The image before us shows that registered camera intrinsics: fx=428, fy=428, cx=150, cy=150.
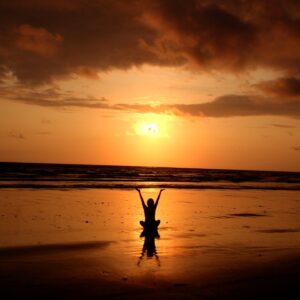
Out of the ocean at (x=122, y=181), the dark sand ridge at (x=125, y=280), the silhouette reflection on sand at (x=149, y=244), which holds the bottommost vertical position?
the dark sand ridge at (x=125, y=280)

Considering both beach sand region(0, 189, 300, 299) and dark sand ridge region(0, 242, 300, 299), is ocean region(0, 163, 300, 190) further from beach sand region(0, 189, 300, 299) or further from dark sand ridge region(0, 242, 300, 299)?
dark sand ridge region(0, 242, 300, 299)

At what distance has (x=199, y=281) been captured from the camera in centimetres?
878

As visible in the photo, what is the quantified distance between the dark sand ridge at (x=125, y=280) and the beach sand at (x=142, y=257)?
19 millimetres

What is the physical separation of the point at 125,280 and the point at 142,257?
221 cm

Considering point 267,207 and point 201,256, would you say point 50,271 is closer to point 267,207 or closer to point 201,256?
point 201,256

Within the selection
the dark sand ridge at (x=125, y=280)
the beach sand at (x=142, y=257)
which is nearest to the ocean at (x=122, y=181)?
the beach sand at (x=142, y=257)

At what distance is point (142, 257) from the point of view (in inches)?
431

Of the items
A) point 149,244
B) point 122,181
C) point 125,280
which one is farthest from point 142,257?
point 122,181

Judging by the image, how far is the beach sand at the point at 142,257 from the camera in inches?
322

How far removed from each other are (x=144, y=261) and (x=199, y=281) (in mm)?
2055

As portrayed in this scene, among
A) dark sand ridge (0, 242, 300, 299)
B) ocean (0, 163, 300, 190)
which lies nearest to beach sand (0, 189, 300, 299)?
dark sand ridge (0, 242, 300, 299)

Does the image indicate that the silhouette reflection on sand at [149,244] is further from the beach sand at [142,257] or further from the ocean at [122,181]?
the ocean at [122,181]

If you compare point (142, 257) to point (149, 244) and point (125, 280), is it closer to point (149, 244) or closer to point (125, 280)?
point (149, 244)

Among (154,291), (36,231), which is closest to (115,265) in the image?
(154,291)
